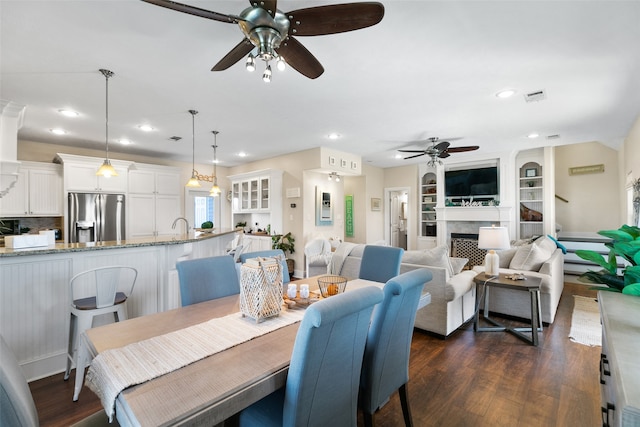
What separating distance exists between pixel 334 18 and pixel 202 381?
6.02 ft

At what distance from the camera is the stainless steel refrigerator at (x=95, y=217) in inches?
198

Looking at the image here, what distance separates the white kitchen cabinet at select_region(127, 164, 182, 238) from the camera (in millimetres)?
5805

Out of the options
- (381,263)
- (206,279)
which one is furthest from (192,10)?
(381,263)

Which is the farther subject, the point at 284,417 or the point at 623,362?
the point at 284,417

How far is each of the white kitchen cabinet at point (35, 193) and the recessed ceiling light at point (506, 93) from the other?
6855mm

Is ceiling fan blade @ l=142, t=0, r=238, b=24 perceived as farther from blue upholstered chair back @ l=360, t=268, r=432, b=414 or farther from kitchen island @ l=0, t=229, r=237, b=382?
kitchen island @ l=0, t=229, r=237, b=382

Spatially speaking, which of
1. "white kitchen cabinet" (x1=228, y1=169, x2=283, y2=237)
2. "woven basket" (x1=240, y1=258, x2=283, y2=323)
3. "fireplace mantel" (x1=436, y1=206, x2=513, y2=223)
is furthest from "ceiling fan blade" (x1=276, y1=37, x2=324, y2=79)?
"fireplace mantel" (x1=436, y1=206, x2=513, y2=223)

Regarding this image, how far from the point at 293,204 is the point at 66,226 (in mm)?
3996

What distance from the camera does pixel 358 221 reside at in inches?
321

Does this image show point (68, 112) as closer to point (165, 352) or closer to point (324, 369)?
point (165, 352)

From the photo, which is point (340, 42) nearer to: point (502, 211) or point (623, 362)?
point (623, 362)

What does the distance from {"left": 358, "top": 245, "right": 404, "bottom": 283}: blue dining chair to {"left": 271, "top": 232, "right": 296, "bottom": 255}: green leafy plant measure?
3432mm

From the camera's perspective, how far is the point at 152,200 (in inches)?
239

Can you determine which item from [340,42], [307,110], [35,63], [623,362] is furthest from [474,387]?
[35,63]
